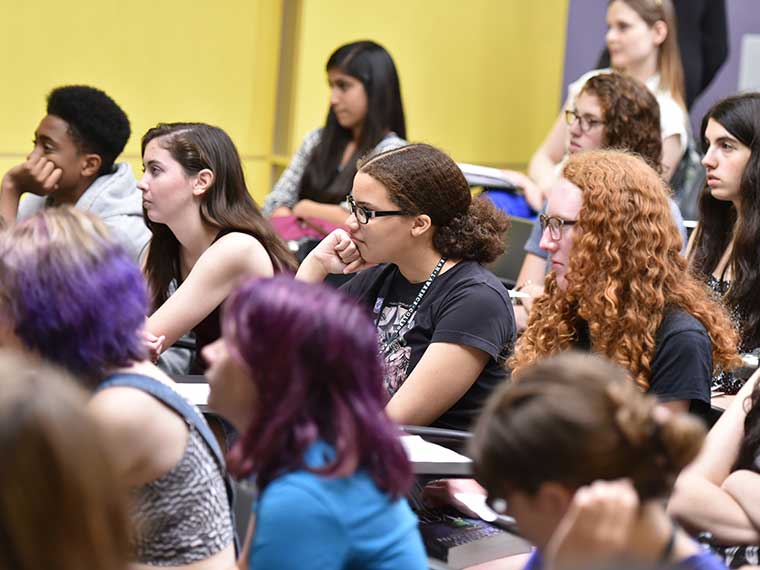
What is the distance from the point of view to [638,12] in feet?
17.1

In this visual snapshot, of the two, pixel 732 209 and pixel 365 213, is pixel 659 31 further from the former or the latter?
pixel 365 213

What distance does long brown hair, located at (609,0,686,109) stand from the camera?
205 inches

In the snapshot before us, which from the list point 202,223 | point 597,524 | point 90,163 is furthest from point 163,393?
point 90,163

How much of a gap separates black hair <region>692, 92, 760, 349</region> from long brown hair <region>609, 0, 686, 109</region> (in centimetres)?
124

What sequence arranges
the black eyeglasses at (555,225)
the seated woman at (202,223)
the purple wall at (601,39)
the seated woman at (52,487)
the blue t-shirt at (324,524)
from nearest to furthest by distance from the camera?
the seated woman at (52,487) < the blue t-shirt at (324,524) < the black eyeglasses at (555,225) < the seated woman at (202,223) < the purple wall at (601,39)

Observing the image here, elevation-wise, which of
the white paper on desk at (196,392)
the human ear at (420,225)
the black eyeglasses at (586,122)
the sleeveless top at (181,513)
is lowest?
the white paper on desk at (196,392)

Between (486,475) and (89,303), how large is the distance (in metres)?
0.72

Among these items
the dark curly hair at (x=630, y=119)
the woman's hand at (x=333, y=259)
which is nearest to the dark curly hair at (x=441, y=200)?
the woman's hand at (x=333, y=259)

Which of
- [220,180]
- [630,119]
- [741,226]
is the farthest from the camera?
[630,119]

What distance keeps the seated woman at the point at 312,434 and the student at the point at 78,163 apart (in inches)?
100

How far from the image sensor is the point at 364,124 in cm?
502

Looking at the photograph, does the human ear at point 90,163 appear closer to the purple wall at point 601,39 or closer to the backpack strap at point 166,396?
the backpack strap at point 166,396

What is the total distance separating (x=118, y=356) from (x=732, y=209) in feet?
8.23

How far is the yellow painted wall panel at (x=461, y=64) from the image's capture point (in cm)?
602
